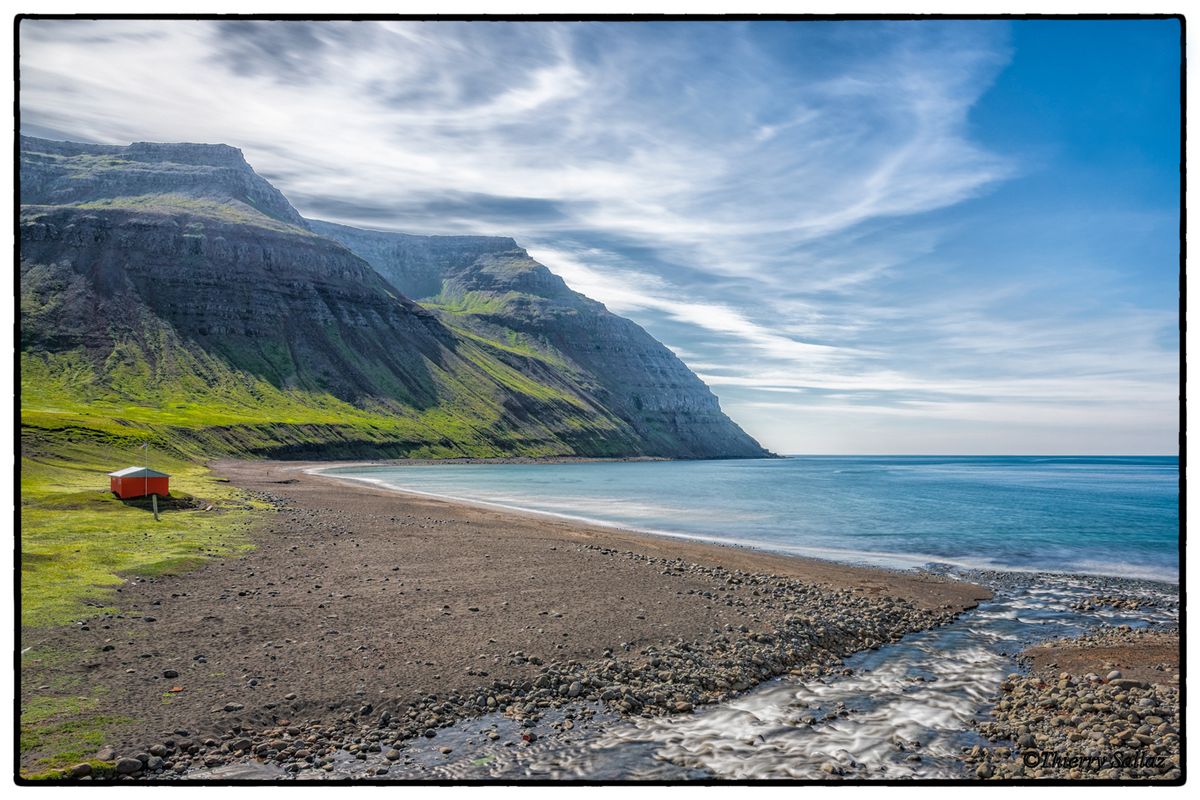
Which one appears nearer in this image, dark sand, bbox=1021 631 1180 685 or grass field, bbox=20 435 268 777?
grass field, bbox=20 435 268 777

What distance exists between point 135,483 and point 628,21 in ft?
110

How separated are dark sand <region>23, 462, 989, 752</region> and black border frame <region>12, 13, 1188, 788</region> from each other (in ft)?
9.59

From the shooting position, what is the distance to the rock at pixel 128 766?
323 inches

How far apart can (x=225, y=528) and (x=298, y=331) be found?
18246 cm

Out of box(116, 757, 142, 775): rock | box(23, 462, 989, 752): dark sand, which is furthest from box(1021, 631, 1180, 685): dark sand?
box(116, 757, 142, 775): rock

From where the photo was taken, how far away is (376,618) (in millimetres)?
15453

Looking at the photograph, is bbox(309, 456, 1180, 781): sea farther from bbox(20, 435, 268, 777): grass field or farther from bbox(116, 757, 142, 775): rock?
bbox(20, 435, 268, 777): grass field

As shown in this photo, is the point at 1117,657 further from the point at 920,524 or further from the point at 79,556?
the point at 920,524

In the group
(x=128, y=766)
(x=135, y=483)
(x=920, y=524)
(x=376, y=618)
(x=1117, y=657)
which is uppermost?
(x=135, y=483)

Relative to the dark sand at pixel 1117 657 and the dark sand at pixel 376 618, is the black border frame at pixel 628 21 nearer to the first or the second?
the dark sand at pixel 376 618

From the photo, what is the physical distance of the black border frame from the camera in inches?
283

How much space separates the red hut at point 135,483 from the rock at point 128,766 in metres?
27.8

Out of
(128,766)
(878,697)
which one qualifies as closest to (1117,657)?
(878,697)

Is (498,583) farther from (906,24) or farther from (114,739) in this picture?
(906,24)
